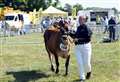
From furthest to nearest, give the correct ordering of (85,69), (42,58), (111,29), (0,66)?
(111,29), (42,58), (0,66), (85,69)

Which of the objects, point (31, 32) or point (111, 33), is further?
point (31, 32)

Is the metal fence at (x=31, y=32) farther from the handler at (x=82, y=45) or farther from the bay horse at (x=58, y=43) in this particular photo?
the handler at (x=82, y=45)

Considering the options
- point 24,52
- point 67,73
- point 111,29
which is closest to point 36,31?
point 111,29

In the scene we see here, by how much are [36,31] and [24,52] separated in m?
19.6

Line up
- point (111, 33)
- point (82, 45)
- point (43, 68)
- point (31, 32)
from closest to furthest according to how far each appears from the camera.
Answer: point (82, 45)
point (43, 68)
point (111, 33)
point (31, 32)

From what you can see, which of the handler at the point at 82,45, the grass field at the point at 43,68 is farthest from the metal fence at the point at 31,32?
the handler at the point at 82,45

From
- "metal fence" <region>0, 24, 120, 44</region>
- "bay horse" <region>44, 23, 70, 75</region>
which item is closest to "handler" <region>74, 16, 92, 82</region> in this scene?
"bay horse" <region>44, 23, 70, 75</region>

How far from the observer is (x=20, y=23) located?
36.8 m

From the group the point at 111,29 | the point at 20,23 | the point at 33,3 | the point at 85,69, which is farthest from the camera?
the point at 33,3

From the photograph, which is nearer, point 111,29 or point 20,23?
point 111,29

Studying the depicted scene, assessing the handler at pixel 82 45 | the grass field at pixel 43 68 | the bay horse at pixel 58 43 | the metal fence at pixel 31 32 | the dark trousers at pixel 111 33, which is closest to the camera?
the handler at pixel 82 45

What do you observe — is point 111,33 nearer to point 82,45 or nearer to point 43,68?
point 43,68

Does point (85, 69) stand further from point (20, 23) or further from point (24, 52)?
point (20, 23)

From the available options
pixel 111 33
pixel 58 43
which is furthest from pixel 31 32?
pixel 58 43
